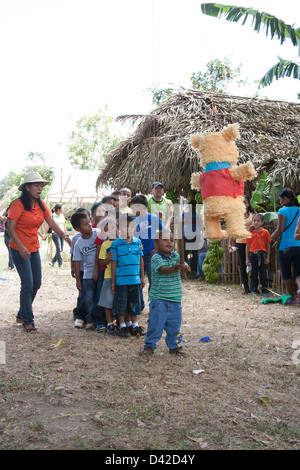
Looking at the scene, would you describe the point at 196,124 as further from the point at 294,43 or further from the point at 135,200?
the point at 135,200

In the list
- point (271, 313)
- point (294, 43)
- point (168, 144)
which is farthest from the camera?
point (168, 144)

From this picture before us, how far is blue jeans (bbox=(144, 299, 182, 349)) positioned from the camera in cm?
374

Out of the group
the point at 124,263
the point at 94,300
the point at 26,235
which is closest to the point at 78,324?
the point at 94,300

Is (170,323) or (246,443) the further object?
(170,323)

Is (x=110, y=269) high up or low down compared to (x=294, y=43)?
down

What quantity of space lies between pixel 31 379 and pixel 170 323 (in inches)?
49.4

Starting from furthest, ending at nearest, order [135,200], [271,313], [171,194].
→ [171,194], [271,313], [135,200]

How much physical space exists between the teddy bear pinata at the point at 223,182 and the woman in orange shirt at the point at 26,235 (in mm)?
2005

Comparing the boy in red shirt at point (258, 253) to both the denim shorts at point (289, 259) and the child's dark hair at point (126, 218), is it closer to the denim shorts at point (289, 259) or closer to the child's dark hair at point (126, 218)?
the denim shorts at point (289, 259)

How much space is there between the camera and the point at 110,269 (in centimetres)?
470

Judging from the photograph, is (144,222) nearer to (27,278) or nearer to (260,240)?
(27,278)

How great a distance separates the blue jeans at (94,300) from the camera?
16.1 feet

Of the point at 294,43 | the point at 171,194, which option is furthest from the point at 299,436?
the point at 171,194

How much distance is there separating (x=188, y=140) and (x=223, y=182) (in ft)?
18.7
